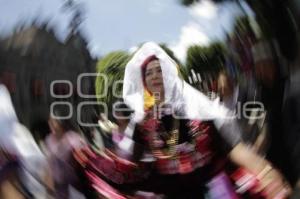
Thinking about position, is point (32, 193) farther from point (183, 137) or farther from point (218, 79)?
point (218, 79)

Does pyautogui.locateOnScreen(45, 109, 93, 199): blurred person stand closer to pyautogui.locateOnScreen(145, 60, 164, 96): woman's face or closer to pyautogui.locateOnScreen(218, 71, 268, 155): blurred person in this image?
pyautogui.locateOnScreen(145, 60, 164, 96): woman's face

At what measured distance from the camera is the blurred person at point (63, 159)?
107 cm

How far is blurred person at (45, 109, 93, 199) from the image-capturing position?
3.51ft

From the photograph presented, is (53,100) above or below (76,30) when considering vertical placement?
below

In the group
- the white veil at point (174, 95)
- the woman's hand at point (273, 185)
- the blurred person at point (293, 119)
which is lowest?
the woman's hand at point (273, 185)

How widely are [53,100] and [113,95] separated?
0.40ft

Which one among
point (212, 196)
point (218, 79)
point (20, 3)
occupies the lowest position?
point (212, 196)

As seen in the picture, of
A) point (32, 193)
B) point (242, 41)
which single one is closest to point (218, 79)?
point (242, 41)

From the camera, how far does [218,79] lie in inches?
44.6

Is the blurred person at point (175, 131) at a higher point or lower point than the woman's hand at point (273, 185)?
higher

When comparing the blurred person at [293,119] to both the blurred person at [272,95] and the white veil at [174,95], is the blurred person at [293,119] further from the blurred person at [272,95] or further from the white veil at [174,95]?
the white veil at [174,95]

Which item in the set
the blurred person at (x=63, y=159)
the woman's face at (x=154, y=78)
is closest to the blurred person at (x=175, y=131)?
the woman's face at (x=154, y=78)

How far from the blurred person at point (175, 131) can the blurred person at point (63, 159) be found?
4.2 inches

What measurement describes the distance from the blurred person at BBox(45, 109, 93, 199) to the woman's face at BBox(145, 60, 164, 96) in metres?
0.19
